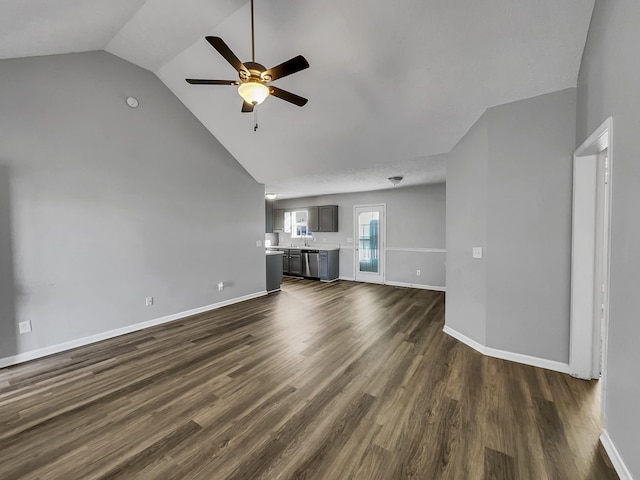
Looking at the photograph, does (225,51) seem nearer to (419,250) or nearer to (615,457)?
(615,457)

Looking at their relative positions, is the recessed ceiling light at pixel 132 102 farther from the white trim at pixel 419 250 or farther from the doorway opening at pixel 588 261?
the white trim at pixel 419 250

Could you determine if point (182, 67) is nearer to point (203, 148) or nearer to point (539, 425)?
point (203, 148)

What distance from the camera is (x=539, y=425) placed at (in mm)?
1715

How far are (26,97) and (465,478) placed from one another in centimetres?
488

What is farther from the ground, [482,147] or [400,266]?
[482,147]

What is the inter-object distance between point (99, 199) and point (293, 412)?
3349 millimetres

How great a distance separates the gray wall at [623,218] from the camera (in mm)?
1286

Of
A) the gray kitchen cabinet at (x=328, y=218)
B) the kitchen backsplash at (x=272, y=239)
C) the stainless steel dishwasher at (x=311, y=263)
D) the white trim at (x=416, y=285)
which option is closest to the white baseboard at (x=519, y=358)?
the white trim at (x=416, y=285)

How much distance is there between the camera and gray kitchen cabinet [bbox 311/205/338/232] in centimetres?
698

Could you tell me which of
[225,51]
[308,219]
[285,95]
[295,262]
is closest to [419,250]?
[308,219]

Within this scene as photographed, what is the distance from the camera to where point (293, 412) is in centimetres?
185

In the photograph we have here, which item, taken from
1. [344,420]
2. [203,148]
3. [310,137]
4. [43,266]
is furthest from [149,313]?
[310,137]

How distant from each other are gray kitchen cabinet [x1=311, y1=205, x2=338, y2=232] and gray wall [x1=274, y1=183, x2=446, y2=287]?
335 mm

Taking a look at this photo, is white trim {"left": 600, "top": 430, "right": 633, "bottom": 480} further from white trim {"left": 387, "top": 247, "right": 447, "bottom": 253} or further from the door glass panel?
the door glass panel
